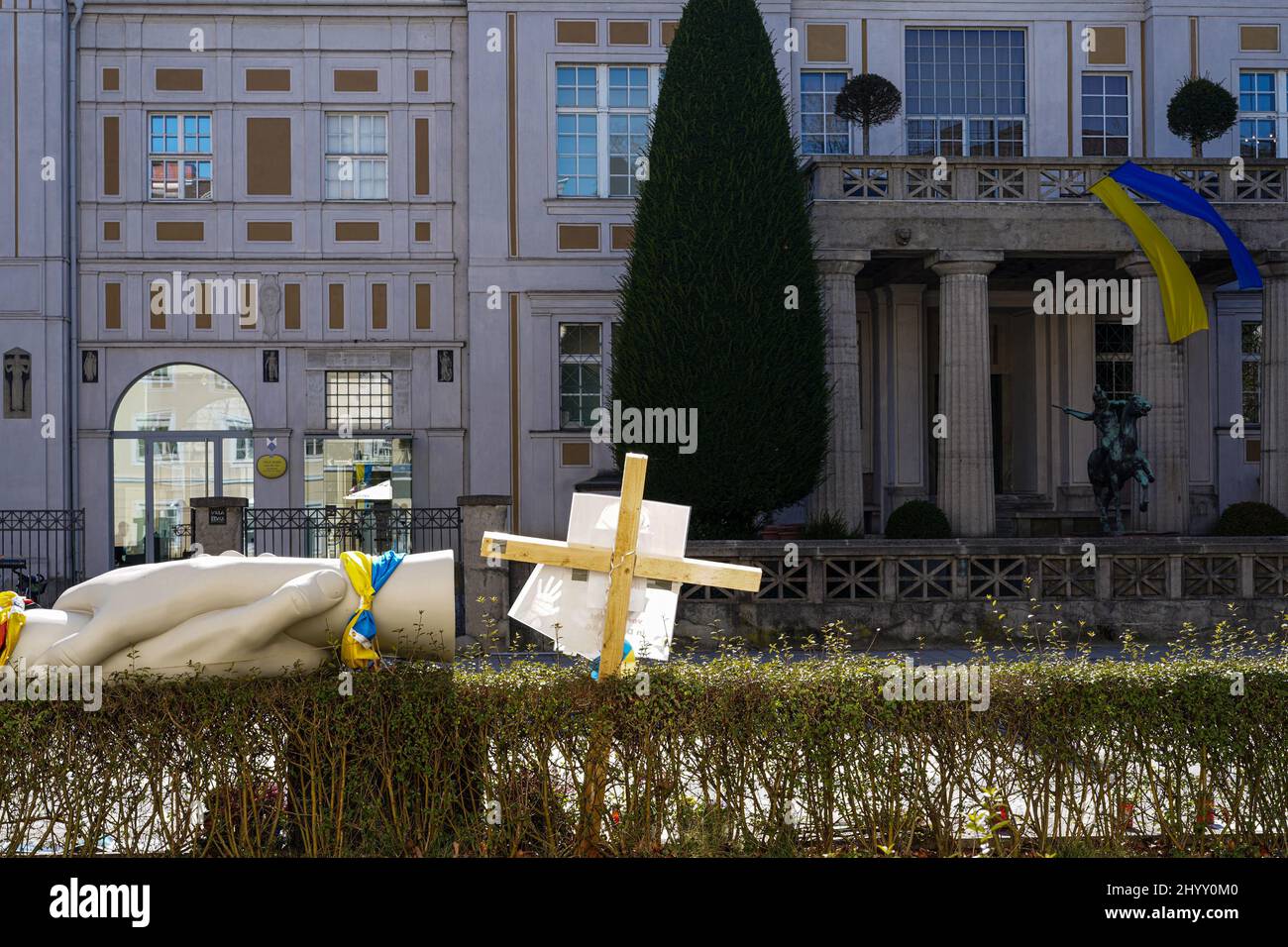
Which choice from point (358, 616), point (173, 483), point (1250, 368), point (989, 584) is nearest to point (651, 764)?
point (358, 616)

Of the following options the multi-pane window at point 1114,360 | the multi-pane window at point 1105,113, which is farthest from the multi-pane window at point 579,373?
the multi-pane window at point 1105,113

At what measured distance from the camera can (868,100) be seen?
2184cm

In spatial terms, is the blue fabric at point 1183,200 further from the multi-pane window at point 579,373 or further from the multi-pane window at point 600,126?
the multi-pane window at point 579,373

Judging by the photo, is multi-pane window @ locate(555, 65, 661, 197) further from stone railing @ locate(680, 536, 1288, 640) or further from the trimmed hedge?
the trimmed hedge

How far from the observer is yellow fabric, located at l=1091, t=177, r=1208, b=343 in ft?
65.4

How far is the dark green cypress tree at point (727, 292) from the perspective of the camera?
18141mm

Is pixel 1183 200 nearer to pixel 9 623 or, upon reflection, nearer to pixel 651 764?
pixel 651 764

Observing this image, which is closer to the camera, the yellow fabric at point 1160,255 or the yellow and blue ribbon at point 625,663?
the yellow and blue ribbon at point 625,663

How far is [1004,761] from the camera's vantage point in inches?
234

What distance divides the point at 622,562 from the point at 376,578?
3.83 feet

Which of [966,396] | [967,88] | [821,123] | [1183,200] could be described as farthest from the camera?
[967,88]

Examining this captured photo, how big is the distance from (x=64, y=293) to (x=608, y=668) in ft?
67.5

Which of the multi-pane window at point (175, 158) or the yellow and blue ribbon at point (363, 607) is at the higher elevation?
the multi-pane window at point (175, 158)

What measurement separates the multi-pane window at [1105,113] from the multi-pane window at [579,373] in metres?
10.4
